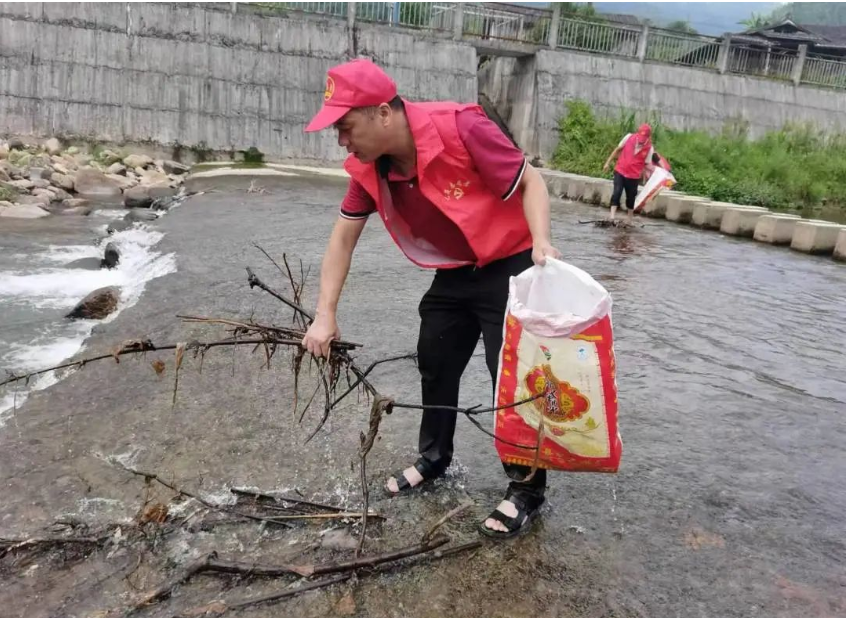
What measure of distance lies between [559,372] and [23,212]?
11264mm

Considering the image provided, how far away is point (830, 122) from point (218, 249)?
2458 centimetres

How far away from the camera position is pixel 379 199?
8.53 feet

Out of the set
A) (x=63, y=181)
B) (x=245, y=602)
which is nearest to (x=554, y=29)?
(x=63, y=181)

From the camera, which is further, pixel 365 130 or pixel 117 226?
pixel 117 226

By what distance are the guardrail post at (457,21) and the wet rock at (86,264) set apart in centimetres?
1454

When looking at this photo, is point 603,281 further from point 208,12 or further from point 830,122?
point 830,122

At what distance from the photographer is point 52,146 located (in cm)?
1573

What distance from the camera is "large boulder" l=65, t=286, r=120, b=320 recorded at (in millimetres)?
6031

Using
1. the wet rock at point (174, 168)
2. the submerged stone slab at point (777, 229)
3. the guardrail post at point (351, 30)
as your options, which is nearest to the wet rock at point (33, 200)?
the wet rock at point (174, 168)

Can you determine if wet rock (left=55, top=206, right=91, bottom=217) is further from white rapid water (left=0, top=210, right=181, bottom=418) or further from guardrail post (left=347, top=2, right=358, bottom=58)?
guardrail post (left=347, top=2, right=358, bottom=58)

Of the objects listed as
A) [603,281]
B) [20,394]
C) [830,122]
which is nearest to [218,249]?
[20,394]

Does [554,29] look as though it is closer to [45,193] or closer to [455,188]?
[45,193]

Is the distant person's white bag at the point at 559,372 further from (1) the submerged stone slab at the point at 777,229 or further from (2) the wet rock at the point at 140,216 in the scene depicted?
(1) the submerged stone slab at the point at 777,229

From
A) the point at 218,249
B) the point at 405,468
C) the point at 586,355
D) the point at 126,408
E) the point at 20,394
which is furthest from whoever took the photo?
the point at 218,249
